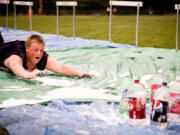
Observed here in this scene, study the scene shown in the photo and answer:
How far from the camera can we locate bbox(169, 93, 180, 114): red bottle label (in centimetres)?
286

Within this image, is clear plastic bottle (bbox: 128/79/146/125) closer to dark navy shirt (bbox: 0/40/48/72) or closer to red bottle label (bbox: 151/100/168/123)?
red bottle label (bbox: 151/100/168/123)

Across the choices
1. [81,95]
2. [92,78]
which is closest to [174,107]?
[81,95]

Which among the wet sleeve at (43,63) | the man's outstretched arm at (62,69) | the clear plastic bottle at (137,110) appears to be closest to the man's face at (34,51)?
the wet sleeve at (43,63)

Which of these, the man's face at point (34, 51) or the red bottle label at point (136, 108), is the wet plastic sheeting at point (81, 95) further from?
the man's face at point (34, 51)

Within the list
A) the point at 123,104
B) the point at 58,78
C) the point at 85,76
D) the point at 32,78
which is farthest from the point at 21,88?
the point at 123,104

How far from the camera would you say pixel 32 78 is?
12.9 ft

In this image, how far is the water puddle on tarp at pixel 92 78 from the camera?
11.6 feet

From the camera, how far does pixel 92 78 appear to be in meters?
4.44

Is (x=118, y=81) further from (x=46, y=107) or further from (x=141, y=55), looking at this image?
(x=141, y=55)

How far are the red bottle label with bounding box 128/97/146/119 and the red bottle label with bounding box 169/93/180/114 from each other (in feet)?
0.93

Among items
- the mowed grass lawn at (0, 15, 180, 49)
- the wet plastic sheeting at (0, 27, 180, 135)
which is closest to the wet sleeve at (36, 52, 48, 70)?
the wet plastic sheeting at (0, 27, 180, 135)

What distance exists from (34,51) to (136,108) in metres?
1.94

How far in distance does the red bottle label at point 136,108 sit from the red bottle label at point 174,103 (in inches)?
11.2

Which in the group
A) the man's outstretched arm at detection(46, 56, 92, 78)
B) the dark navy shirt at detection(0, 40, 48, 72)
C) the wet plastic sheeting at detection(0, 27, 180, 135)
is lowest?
the wet plastic sheeting at detection(0, 27, 180, 135)
